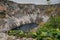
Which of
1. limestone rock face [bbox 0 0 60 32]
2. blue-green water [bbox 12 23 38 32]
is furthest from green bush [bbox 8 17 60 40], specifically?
limestone rock face [bbox 0 0 60 32]

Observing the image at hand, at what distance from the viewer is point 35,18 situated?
26.0 ft

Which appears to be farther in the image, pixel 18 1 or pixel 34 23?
pixel 18 1

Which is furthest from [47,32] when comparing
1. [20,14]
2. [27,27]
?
[20,14]

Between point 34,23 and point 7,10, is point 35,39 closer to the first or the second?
point 34,23

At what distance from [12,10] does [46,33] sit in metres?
2.26

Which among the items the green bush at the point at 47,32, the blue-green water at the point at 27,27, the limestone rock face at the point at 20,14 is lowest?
the blue-green water at the point at 27,27

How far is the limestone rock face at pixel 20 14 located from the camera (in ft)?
24.6

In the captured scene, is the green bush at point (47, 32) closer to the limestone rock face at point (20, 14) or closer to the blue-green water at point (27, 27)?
the blue-green water at point (27, 27)

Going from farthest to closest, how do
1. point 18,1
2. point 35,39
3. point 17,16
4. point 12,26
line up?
point 18,1 < point 17,16 < point 12,26 < point 35,39

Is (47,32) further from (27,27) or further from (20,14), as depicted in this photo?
(20,14)

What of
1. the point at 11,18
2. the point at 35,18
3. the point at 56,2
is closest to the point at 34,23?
the point at 35,18

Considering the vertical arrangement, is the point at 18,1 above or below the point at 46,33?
above

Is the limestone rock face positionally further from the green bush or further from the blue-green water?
the green bush

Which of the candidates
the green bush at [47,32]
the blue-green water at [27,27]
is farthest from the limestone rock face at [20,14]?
the green bush at [47,32]
